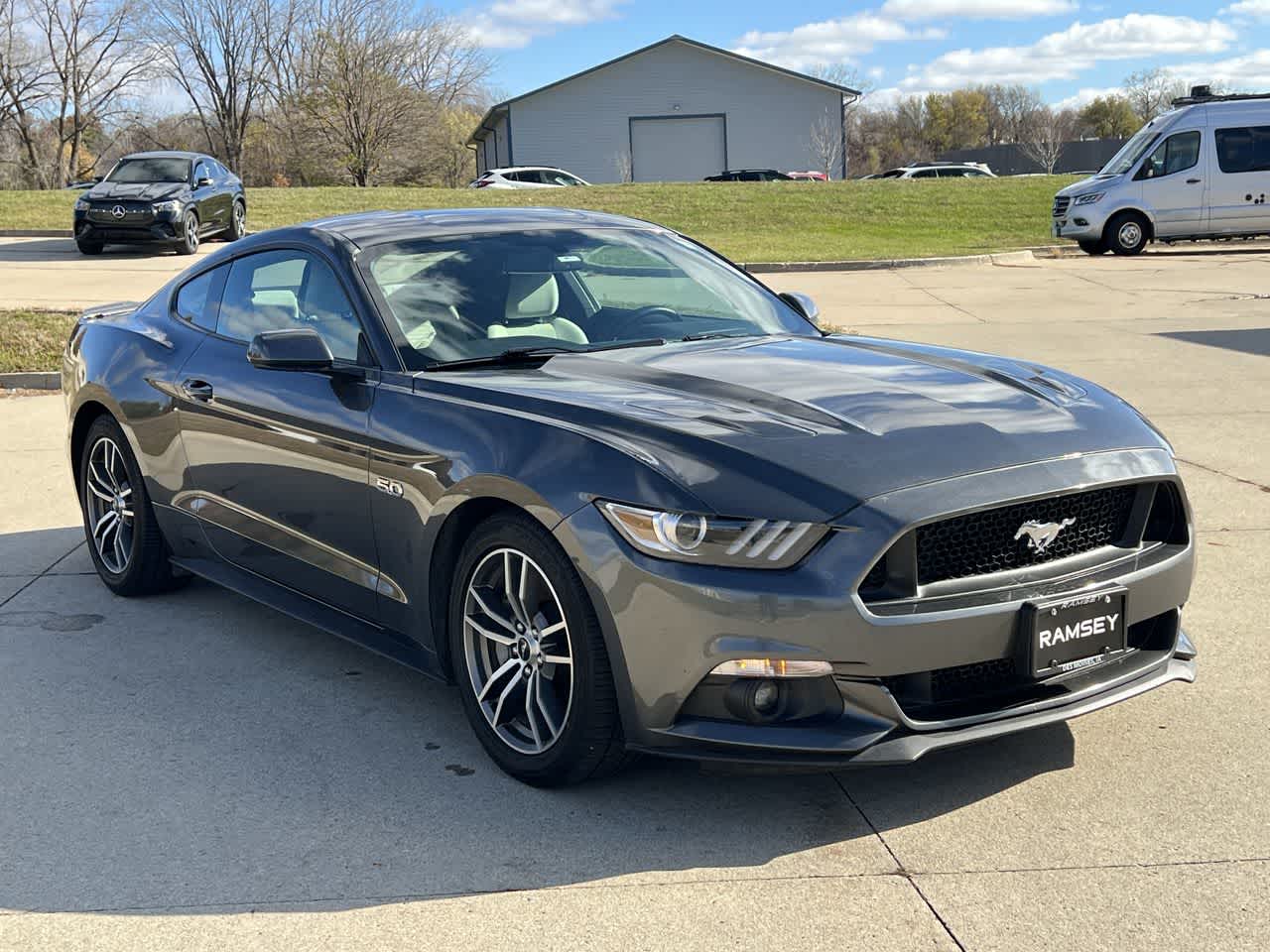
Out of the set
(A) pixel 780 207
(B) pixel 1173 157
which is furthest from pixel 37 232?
(B) pixel 1173 157

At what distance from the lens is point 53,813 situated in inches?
152

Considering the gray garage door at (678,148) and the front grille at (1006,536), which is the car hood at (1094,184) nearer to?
the front grille at (1006,536)

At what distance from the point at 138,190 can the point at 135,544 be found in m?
17.4

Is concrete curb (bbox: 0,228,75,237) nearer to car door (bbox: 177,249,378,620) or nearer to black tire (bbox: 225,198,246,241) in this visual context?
black tire (bbox: 225,198,246,241)

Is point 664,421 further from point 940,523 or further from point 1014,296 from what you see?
point 1014,296

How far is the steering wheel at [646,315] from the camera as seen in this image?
496 centimetres

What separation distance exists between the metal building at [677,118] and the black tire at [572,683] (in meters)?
52.8

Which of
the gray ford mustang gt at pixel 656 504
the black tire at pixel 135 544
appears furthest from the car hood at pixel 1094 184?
the black tire at pixel 135 544

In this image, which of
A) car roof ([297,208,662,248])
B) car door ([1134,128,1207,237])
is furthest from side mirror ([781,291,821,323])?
car door ([1134,128,1207,237])

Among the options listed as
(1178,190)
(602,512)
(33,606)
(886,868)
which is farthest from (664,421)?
(1178,190)

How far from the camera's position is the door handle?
5.29 m

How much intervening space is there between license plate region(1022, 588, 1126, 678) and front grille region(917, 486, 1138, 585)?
Answer: 14cm

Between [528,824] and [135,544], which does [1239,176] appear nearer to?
[135,544]

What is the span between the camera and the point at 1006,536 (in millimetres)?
3582
